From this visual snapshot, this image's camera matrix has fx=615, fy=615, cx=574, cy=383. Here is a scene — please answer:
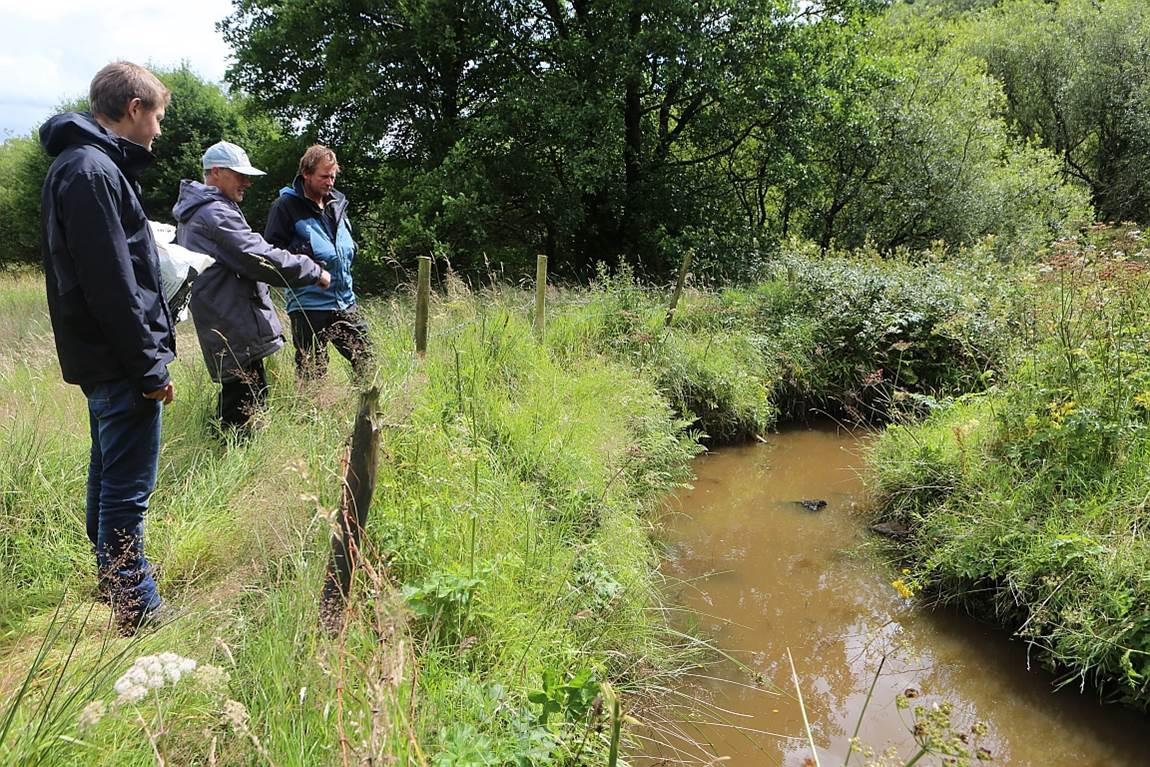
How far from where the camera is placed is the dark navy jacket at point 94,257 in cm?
211

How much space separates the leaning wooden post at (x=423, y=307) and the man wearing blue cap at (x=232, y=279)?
777mm

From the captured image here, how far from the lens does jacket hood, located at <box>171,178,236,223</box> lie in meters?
3.38

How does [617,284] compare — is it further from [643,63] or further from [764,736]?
[764,736]

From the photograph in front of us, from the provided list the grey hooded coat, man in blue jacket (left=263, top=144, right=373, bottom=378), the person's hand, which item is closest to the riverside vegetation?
man in blue jacket (left=263, top=144, right=373, bottom=378)

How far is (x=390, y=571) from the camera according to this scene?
2.63 meters

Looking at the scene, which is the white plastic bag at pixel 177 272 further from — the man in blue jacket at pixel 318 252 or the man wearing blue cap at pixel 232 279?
the man in blue jacket at pixel 318 252

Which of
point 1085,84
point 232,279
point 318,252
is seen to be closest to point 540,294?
point 318,252

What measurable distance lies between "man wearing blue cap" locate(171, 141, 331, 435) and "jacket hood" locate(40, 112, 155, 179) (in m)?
1.05

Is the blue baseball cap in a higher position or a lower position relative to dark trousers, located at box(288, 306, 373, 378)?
higher

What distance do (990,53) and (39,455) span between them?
23.4m

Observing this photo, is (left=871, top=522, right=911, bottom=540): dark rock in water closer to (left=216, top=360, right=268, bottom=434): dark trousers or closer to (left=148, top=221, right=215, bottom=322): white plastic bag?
(left=216, top=360, right=268, bottom=434): dark trousers

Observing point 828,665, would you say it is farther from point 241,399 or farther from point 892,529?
point 241,399

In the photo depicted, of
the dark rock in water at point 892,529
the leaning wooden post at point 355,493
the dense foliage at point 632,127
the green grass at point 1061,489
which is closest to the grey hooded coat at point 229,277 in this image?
the leaning wooden post at point 355,493

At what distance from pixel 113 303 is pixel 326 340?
183 centimetres
